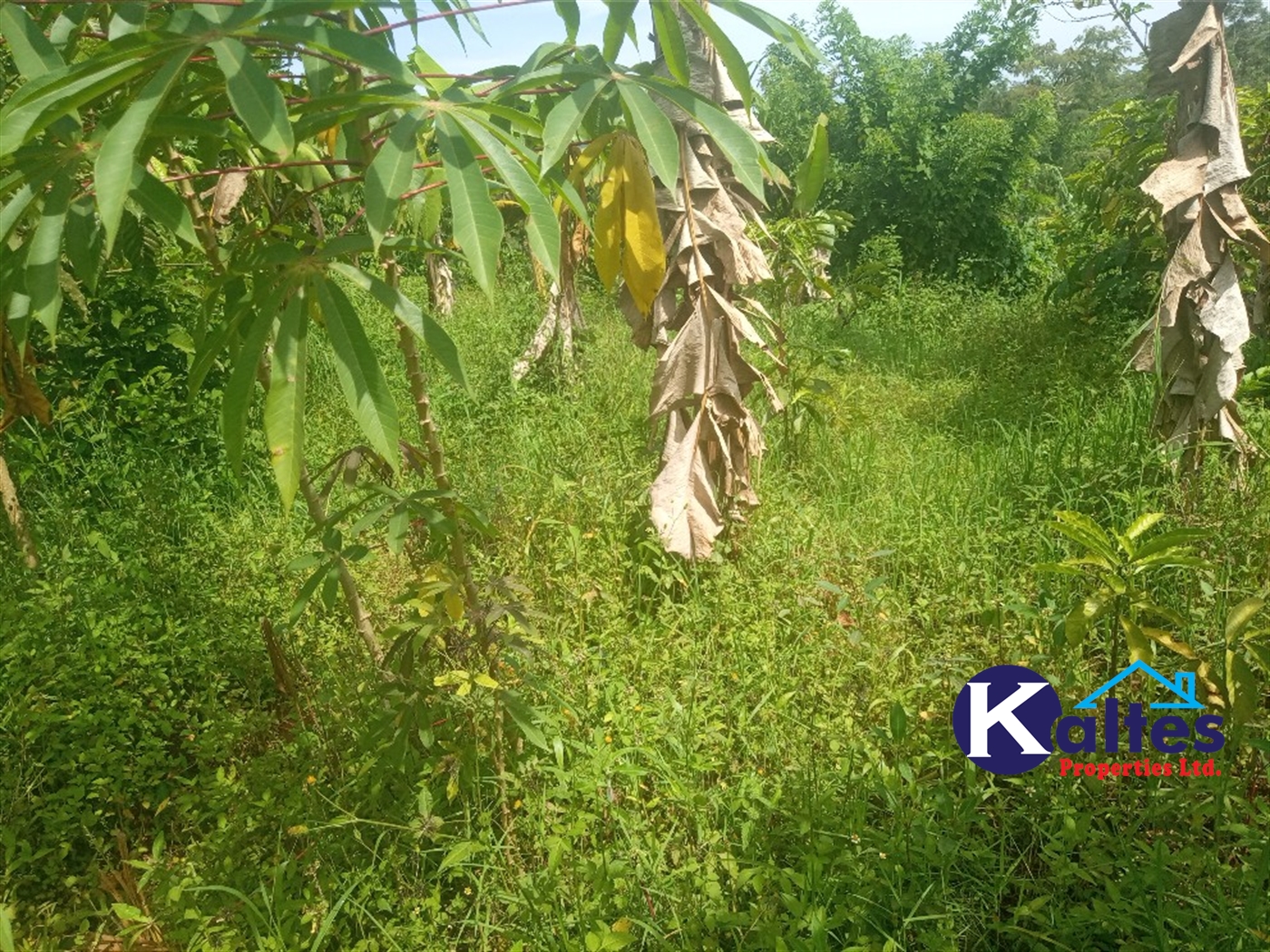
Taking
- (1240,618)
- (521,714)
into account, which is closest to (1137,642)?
(1240,618)

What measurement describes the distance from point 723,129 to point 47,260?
34.1 inches

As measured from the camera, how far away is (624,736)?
185cm

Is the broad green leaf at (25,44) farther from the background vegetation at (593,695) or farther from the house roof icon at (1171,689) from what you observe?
the house roof icon at (1171,689)

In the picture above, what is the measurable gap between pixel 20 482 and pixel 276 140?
292 centimetres

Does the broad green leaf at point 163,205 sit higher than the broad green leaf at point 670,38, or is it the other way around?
the broad green leaf at point 670,38

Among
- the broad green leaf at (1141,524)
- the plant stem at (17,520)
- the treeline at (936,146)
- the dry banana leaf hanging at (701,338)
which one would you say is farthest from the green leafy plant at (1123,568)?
the treeline at (936,146)

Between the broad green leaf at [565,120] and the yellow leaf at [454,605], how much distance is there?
784 mm

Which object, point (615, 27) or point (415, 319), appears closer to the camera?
point (415, 319)


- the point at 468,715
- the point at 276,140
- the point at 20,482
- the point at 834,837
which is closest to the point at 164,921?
the point at 468,715

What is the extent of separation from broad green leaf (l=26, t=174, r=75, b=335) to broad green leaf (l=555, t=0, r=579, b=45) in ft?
2.42

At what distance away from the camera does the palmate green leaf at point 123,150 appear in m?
0.82

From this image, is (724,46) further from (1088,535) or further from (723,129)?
(1088,535)

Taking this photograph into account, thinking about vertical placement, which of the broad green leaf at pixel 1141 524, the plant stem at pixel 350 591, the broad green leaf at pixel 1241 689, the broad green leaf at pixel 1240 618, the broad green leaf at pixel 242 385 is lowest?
the broad green leaf at pixel 1241 689

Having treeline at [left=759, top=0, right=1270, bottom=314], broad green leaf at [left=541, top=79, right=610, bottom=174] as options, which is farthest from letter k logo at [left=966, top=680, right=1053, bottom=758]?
treeline at [left=759, top=0, right=1270, bottom=314]
